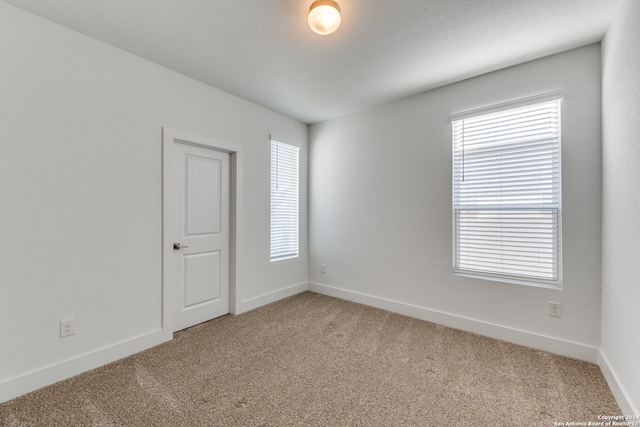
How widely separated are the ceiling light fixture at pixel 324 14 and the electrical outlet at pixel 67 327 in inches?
111

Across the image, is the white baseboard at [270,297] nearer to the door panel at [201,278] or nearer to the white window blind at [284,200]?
the door panel at [201,278]

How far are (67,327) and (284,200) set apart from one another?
257 cm

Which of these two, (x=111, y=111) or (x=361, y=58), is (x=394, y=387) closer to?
(x=361, y=58)

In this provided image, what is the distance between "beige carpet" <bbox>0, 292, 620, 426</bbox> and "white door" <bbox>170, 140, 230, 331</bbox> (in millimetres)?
359

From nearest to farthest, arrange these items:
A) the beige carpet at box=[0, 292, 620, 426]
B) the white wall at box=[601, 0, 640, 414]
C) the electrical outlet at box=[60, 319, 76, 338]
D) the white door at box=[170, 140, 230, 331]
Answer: the white wall at box=[601, 0, 640, 414] → the beige carpet at box=[0, 292, 620, 426] → the electrical outlet at box=[60, 319, 76, 338] → the white door at box=[170, 140, 230, 331]

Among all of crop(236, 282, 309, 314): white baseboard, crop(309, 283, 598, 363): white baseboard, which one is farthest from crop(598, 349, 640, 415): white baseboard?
crop(236, 282, 309, 314): white baseboard

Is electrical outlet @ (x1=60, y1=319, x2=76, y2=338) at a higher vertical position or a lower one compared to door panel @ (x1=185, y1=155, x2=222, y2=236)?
lower

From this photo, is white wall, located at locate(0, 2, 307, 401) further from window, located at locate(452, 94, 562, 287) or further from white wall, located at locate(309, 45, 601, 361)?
window, located at locate(452, 94, 562, 287)

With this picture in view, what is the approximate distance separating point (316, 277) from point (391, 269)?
4.17ft

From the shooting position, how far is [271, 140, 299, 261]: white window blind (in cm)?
377

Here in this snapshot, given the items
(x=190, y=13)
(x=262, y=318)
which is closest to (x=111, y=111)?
(x=190, y=13)

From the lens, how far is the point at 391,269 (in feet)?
11.1

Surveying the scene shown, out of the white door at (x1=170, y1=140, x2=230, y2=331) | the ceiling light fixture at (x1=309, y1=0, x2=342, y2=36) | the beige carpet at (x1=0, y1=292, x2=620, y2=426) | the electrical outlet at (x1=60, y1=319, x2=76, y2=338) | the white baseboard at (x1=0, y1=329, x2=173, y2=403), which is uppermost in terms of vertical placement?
the ceiling light fixture at (x1=309, y1=0, x2=342, y2=36)

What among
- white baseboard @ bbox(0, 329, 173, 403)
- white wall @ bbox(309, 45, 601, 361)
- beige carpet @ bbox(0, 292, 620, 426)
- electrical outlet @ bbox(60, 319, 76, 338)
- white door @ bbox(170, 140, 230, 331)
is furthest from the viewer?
white door @ bbox(170, 140, 230, 331)
